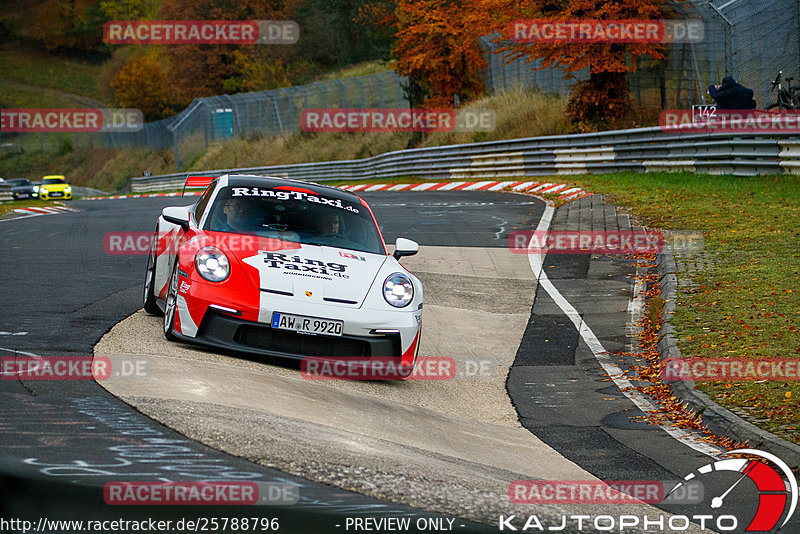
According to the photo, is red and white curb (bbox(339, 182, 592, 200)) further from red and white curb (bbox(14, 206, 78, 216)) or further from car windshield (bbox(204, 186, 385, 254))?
car windshield (bbox(204, 186, 385, 254))

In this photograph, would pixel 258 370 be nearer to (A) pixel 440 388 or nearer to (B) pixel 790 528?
(A) pixel 440 388

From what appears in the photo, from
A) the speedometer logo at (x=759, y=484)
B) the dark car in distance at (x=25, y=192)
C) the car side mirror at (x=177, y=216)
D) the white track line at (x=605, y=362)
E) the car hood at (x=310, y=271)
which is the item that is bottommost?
the speedometer logo at (x=759, y=484)

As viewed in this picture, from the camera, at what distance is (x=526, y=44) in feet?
100

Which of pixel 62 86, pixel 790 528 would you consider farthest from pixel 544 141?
A: pixel 62 86

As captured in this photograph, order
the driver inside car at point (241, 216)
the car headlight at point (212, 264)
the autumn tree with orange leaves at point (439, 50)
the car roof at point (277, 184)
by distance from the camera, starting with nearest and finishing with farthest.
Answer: the car headlight at point (212, 264) < the driver inside car at point (241, 216) < the car roof at point (277, 184) < the autumn tree with orange leaves at point (439, 50)

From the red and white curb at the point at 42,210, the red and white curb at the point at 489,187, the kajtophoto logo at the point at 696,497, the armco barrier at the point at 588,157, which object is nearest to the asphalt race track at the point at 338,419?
the kajtophoto logo at the point at 696,497

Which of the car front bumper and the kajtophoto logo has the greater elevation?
the car front bumper

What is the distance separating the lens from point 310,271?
7.83 metres

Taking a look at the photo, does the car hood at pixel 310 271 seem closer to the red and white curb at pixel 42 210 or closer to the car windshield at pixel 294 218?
the car windshield at pixel 294 218

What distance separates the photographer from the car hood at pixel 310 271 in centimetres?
758

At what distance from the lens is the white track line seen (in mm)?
6731

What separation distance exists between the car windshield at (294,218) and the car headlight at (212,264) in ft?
2.29

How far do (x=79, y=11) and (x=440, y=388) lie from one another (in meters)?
134

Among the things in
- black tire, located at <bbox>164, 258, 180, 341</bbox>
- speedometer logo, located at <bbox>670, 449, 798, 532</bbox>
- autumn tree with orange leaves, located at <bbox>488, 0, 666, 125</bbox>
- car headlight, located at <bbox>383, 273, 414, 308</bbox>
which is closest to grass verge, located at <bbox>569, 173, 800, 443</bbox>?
speedometer logo, located at <bbox>670, 449, 798, 532</bbox>
